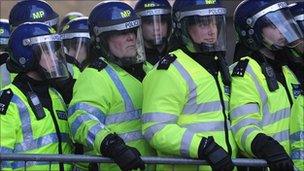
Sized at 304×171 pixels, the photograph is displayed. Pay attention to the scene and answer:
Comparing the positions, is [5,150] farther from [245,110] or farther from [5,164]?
[245,110]

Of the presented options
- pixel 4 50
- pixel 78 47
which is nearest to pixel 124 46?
pixel 78 47

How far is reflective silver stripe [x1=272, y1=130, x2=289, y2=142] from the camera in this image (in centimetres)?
464

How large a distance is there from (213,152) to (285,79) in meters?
0.99

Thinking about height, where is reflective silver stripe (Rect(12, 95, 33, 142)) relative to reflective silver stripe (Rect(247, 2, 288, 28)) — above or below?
below

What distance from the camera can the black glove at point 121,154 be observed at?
4.06 m

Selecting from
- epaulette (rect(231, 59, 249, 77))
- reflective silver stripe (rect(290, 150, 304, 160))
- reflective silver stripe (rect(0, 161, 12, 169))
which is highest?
epaulette (rect(231, 59, 249, 77))

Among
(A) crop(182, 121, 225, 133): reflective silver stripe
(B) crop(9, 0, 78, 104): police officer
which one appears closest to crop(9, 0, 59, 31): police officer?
(B) crop(9, 0, 78, 104): police officer

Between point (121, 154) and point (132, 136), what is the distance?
0.51 m

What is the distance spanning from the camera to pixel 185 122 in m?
4.39

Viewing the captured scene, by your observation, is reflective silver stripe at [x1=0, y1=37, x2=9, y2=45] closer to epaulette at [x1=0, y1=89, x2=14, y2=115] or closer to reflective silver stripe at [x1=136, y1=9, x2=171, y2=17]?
reflective silver stripe at [x1=136, y1=9, x2=171, y2=17]

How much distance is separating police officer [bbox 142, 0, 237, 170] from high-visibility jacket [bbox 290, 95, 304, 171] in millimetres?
464

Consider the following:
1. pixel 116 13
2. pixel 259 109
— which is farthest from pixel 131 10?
pixel 259 109

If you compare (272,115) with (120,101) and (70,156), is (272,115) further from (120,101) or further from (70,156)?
(70,156)

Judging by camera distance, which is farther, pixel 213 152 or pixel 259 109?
pixel 259 109
